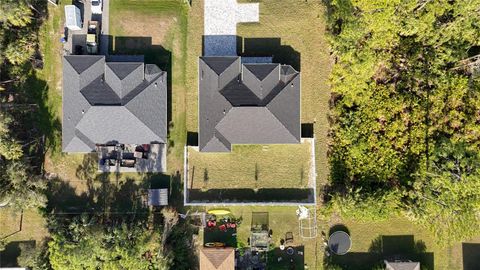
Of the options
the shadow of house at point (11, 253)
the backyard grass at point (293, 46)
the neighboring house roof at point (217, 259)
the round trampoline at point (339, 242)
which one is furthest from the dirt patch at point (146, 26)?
the round trampoline at point (339, 242)

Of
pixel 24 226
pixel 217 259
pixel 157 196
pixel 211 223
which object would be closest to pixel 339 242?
pixel 217 259

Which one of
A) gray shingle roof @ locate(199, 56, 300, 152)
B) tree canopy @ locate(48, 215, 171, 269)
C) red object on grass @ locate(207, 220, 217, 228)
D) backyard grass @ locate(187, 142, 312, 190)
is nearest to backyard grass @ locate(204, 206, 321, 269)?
red object on grass @ locate(207, 220, 217, 228)

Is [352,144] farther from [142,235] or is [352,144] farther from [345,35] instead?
[142,235]

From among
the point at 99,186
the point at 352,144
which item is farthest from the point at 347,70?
the point at 99,186

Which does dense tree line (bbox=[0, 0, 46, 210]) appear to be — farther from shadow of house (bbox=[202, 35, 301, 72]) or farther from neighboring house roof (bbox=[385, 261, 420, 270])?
neighboring house roof (bbox=[385, 261, 420, 270])

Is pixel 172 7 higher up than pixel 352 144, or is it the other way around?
pixel 172 7

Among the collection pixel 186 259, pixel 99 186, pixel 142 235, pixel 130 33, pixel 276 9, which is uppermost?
pixel 276 9
